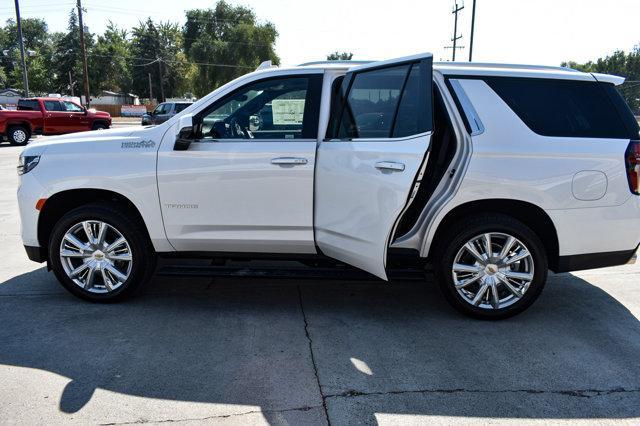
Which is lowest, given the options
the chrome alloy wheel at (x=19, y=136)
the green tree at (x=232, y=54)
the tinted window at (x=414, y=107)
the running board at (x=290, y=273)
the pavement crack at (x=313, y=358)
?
the pavement crack at (x=313, y=358)

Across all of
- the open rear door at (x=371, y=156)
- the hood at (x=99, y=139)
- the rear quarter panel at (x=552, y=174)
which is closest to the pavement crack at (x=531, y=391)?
the open rear door at (x=371, y=156)

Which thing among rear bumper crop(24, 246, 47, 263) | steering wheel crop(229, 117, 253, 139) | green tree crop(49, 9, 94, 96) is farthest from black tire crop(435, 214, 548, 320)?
green tree crop(49, 9, 94, 96)

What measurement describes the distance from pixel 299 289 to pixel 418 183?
1.76 m

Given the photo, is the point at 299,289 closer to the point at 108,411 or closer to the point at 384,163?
the point at 384,163

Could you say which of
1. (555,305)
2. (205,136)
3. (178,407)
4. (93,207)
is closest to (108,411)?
(178,407)

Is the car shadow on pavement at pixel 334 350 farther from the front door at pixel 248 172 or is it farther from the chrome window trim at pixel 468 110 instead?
the chrome window trim at pixel 468 110

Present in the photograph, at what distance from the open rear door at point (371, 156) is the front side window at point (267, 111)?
0.22 meters

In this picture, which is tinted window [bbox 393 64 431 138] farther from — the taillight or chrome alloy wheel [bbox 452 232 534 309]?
the taillight

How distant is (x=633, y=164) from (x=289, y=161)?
101 inches

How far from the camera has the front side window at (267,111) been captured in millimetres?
4211

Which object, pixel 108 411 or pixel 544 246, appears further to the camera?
pixel 544 246

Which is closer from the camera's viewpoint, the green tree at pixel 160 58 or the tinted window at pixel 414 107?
the tinted window at pixel 414 107

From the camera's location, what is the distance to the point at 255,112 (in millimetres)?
4324

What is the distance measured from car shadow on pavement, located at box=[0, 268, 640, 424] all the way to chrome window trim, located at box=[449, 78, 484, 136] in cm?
151
